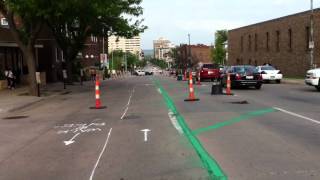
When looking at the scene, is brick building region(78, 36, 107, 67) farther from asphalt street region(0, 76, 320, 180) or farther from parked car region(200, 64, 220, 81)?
asphalt street region(0, 76, 320, 180)

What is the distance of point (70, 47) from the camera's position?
49.9m

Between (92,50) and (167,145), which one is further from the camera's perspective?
(92,50)

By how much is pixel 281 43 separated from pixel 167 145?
54.3 m

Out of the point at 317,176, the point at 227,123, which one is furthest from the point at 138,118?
the point at 317,176

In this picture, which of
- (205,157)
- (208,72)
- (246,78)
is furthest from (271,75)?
(205,157)

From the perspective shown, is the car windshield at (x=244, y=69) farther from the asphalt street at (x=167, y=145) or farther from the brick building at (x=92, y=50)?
the brick building at (x=92, y=50)

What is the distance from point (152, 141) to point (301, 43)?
47090 mm

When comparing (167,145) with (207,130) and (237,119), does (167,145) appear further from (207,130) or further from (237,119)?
(237,119)

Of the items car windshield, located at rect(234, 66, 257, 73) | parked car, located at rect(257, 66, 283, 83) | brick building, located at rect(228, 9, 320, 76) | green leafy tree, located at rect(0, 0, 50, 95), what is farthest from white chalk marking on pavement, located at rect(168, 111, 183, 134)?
brick building, located at rect(228, 9, 320, 76)

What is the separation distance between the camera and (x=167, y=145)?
1130 cm

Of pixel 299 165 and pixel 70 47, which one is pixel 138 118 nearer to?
pixel 299 165

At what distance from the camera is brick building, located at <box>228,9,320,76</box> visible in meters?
55.2

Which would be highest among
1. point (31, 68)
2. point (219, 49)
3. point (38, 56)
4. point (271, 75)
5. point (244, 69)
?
point (219, 49)

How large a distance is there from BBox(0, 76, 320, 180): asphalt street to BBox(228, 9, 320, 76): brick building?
37.8 metres
